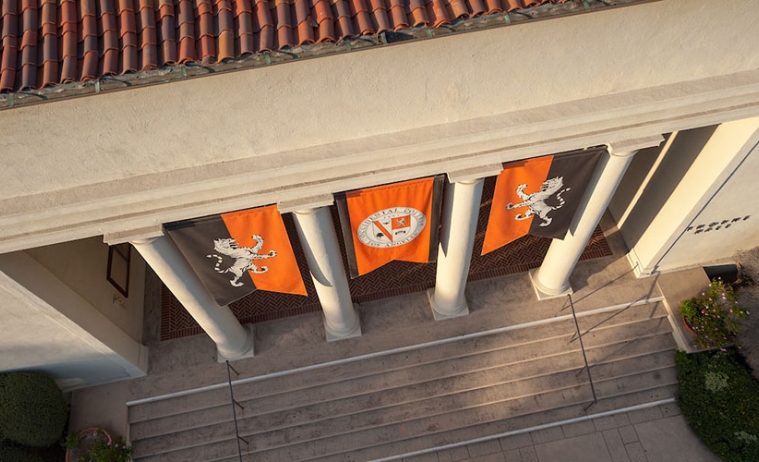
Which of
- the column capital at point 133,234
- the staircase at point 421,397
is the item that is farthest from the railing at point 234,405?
the column capital at point 133,234

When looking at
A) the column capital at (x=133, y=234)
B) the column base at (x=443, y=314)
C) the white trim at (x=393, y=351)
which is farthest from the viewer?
the column base at (x=443, y=314)

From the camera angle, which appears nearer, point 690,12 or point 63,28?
point 63,28

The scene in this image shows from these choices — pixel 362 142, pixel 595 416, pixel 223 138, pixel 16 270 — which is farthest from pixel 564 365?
pixel 16 270

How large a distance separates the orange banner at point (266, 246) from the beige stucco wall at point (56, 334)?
17.8ft

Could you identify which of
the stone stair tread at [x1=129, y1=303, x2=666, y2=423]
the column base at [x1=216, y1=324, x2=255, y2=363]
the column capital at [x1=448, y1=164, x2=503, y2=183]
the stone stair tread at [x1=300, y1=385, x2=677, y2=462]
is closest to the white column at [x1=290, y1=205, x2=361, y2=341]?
the stone stair tread at [x1=129, y1=303, x2=666, y2=423]

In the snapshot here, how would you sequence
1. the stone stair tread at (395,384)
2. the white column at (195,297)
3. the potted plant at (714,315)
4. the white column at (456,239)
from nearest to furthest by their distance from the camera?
the white column at (456,239) < the white column at (195,297) < the potted plant at (714,315) < the stone stair tread at (395,384)

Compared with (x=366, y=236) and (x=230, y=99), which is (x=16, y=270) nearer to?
(x=230, y=99)

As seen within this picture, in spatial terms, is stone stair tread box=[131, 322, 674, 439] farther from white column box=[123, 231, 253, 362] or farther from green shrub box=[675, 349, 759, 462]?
white column box=[123, 231, 253, 362]

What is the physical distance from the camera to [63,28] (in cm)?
938

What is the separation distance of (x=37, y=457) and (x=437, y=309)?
46.8 ft

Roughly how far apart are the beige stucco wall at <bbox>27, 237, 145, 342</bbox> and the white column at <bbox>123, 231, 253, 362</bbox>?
3188 mm

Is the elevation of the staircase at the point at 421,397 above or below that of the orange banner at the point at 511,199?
below

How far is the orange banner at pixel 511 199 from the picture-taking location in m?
13.6

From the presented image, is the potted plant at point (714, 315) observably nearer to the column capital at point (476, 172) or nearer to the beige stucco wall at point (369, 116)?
the beige stucco wall at point (369, 116)
